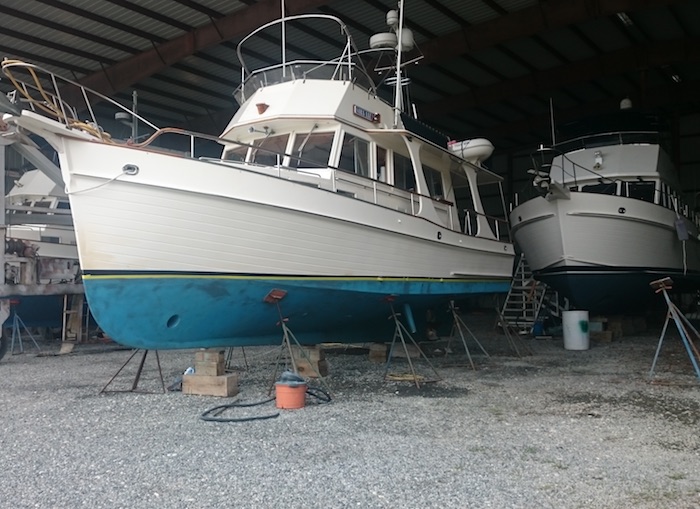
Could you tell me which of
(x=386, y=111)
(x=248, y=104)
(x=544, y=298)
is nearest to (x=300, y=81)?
(x=248, y=104)

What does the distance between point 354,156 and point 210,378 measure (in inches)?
124

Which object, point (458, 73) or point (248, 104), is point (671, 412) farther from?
point (458, 73)

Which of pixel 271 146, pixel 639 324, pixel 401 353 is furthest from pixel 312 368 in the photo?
pixel 639 324

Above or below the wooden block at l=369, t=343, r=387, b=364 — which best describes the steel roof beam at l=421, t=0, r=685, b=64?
above

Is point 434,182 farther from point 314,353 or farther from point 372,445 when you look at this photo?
point 372,445

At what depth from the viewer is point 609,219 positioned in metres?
10.5

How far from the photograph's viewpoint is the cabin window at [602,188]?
38.6ft

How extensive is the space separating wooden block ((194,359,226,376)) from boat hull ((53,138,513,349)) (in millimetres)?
246

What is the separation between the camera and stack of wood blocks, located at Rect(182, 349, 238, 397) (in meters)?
6.15

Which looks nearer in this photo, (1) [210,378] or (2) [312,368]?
(1) [210,378]

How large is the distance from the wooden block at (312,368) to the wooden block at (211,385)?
3.89ft

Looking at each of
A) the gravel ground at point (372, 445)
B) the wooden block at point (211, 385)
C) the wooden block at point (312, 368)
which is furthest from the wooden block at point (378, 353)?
the wooden block at point (211, 385)

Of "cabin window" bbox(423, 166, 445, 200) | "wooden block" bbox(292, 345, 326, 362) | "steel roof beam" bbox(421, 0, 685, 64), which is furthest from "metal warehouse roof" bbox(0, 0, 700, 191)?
"wooden block" bbox(292, 345, 326, 362)

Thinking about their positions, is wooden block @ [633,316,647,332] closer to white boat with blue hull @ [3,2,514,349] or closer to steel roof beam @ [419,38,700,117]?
steel roof beam @ [419,38,700,117]
